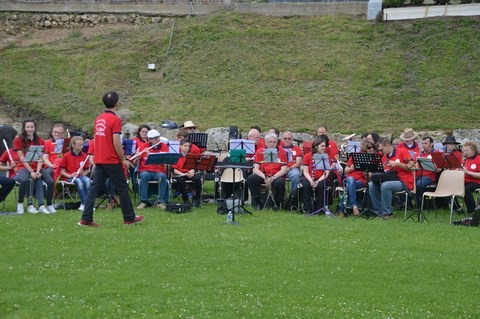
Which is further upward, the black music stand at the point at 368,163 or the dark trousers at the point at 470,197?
the black music stand at the point at 368,163

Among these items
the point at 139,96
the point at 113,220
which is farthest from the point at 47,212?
the point at 139,96

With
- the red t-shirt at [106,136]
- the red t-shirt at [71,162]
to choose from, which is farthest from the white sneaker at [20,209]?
the red t-shirt at [106,136]

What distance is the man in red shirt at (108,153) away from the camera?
13.1 meters

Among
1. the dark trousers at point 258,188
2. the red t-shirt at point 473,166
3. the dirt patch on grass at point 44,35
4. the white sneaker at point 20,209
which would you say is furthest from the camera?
the dirt patch on grass at point 44,35

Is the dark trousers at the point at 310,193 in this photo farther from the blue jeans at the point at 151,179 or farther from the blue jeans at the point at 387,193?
the blue jeans at the point at 151,179

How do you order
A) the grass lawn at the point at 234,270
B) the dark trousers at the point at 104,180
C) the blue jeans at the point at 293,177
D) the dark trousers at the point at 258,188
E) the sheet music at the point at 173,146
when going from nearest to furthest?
1. the grass lawn at the point at 234,270
2. the dark trousers at the point at 104,180
3. the blue jeans at the point at 293,177
4. the dark trousers at the point at 258,188
5. the sheet music at the point at 173,146

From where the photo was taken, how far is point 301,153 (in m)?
18.0

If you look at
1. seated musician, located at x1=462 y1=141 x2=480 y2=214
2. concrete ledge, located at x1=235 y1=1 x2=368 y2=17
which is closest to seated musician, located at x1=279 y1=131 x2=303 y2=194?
seated musician, located at x1=462 y1=141 x2=480 y2=214

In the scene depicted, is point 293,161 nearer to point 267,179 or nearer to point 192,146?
point 267,179

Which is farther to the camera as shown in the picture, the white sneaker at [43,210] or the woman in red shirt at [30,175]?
the woman in red shirt at [30,175]

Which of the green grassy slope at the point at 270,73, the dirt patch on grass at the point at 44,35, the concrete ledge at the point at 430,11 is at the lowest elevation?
the green grassy slope at the point at 270,73

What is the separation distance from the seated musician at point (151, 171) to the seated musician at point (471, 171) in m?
6.05

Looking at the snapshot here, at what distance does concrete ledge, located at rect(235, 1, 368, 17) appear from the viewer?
35844mm

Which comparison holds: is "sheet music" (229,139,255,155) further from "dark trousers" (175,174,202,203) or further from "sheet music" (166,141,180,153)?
"sheet music" (166,141,180,153)
